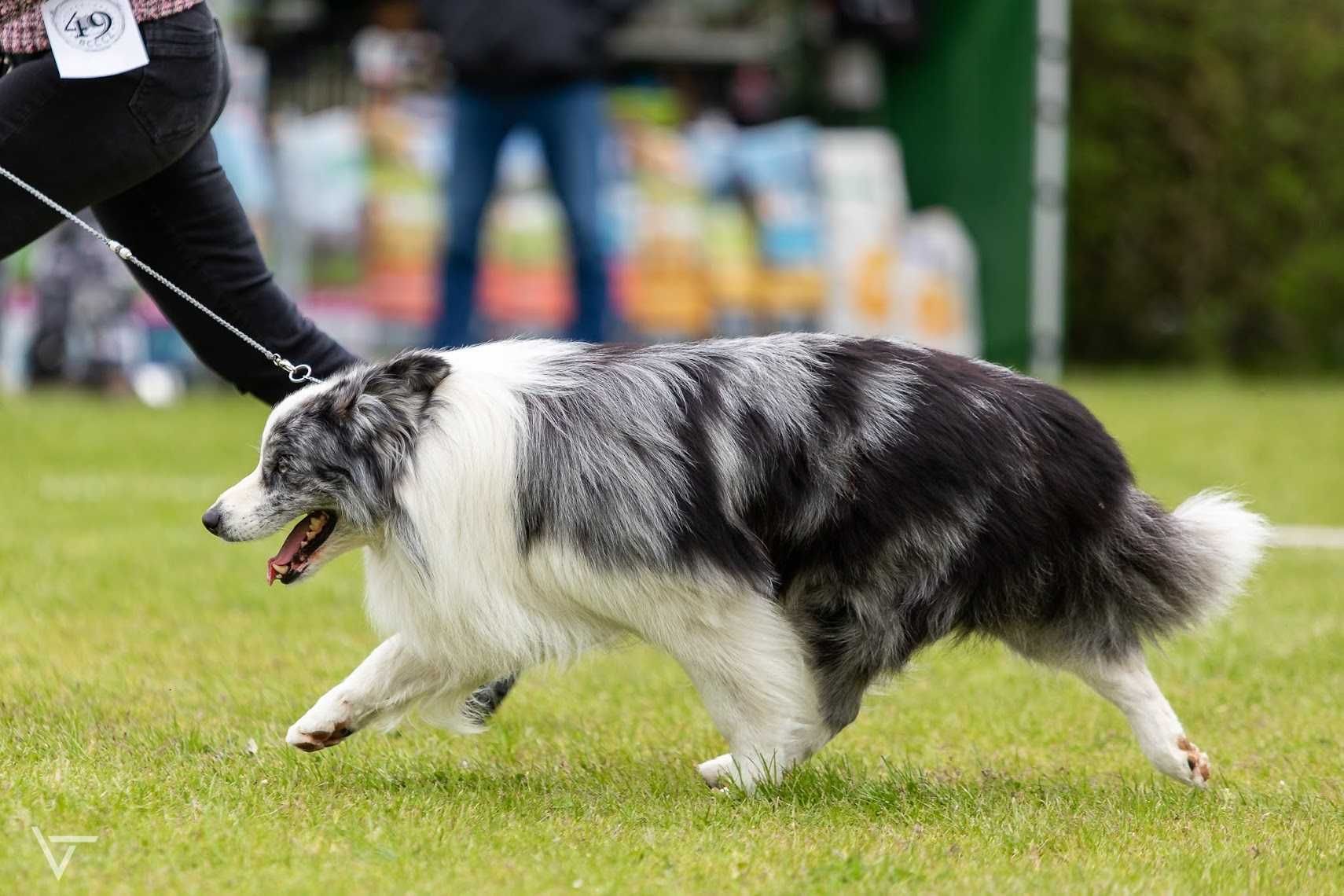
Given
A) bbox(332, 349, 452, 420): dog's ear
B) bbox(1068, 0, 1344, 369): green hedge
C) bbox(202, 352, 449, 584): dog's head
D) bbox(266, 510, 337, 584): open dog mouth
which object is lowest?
bbox(1068, 0, 1344, 369): green hedge

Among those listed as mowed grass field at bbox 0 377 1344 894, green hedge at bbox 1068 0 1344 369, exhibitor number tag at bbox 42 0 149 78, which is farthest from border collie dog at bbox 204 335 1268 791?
green hedge at bbox 1068 0 1344 369

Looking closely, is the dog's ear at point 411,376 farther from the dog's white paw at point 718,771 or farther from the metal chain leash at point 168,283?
the dog's white paw at point 718,771

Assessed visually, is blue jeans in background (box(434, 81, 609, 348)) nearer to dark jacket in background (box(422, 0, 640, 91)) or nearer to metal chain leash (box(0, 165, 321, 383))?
dark jacket in background (box(422, 0, 640, 91))

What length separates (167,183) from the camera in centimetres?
445

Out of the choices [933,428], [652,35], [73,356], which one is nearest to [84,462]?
[73,356]

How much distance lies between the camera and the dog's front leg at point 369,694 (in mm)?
4051

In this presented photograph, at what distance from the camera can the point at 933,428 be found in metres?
3.90

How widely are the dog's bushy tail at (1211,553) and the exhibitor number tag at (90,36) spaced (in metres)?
2.52

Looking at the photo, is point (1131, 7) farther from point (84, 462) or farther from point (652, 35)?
point (84, 462)

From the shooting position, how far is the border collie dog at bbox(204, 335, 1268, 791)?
3.78m

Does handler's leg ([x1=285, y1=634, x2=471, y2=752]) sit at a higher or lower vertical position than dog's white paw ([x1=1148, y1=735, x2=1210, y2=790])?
higher

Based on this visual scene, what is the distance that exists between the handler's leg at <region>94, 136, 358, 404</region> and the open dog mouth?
74cm

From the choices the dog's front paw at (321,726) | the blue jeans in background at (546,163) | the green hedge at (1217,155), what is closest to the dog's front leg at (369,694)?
the dog's front paw at (321,726)

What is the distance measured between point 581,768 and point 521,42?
5.04 meters
